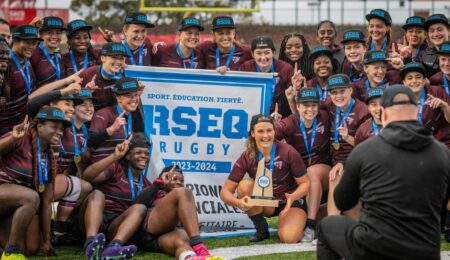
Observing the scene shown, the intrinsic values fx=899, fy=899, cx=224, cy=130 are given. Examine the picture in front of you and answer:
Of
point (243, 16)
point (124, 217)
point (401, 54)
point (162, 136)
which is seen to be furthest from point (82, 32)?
point (243, 16)

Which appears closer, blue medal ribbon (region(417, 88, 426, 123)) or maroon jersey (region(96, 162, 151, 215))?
maroon jersey (region(96, 162, 151, 215))

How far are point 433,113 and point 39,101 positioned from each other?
375cm

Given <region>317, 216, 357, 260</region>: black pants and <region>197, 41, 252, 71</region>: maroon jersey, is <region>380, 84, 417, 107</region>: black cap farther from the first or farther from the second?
<region>197, 41, 252, 71</region>: maroon jersey

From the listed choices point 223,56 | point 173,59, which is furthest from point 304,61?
point 173,59

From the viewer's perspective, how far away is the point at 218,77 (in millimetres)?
→ 9297

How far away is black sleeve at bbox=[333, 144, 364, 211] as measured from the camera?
5.54 m

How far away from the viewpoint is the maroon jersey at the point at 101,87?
29.2 ft

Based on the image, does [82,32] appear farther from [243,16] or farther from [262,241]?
[243,16]

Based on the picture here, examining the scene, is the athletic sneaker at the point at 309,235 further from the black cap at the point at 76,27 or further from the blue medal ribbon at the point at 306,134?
the black cap at the point at 76,27

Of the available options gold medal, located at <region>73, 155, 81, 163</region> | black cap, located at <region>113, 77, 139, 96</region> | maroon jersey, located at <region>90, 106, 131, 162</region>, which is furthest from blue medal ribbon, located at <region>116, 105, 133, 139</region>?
gold medal, located at <region>73, 155, 81, 163</region>

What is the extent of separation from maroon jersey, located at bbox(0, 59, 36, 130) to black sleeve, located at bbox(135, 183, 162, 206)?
158 centimetres

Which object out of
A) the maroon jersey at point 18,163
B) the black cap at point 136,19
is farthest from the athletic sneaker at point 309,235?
the black cap at point 136,19

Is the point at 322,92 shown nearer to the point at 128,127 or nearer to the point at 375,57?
the point at 375,57

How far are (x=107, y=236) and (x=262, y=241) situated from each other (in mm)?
1567
